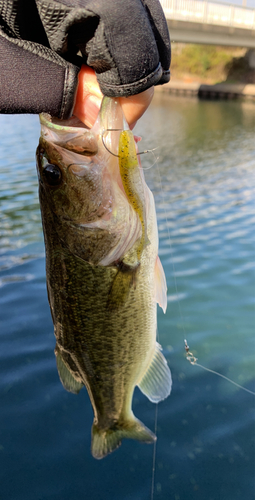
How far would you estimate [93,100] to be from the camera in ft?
6.71

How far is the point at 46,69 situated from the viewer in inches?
73.4

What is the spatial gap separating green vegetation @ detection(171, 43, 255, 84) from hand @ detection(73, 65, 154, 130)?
4805cm

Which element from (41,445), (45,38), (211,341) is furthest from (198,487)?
(45,38)

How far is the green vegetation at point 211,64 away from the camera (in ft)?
154

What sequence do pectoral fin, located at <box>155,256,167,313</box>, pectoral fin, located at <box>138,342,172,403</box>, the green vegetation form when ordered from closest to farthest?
1. pectoral fin, located at <box>155,256,167,313</box>
2. pectoral fin, located at <box>138,342,172,403</box>
3. the green vegetation

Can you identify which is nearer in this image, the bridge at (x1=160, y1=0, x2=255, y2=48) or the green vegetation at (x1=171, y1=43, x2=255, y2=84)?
the bridge at (x1=160, y1=0, x2=255, y2=48)

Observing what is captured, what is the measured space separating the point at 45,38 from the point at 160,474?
126 inches

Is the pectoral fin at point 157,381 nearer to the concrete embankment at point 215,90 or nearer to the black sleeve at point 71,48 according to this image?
the black sleeve at point 71,48

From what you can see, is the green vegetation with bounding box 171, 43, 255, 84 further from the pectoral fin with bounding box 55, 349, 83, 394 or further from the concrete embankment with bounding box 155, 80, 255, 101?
the pectoral fin with bounding box 55, 349, 83, 394

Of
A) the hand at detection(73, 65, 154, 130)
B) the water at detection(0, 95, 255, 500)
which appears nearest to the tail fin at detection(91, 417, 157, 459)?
the water at detection(0, 95, 255, 500)

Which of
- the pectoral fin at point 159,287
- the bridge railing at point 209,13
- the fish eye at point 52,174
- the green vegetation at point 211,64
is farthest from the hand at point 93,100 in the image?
the green vegetation at point 211,64

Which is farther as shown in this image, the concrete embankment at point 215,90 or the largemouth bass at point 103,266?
the concrete embankment at point 215,90

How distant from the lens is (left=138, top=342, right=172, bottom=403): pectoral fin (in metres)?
2.65

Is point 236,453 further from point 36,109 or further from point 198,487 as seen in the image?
point 36,109
